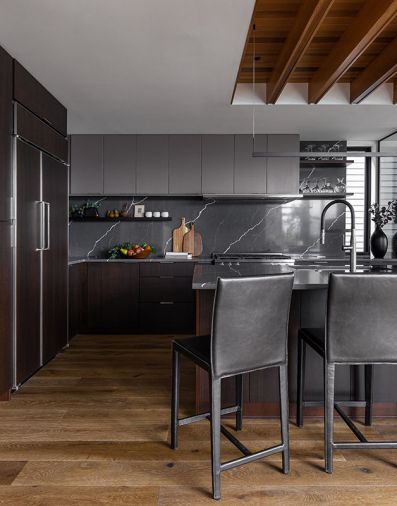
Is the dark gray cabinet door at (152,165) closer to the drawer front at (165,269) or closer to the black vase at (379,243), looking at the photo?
the drawer front at (165,269)

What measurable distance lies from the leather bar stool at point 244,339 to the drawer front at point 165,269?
2.79 metres

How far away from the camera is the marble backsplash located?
212 inches

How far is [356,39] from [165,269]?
298cm

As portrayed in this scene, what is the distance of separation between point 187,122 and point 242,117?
1.97ft

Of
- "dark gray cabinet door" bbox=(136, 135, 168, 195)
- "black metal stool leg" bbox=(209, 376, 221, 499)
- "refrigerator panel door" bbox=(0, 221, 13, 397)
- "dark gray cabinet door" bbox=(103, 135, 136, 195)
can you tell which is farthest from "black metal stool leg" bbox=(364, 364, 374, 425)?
"dark gray cabinet door" bbox=(103, 135, 136, 195)

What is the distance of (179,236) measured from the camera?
5.37 metres

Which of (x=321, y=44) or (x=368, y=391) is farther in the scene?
(x=321, y=44)

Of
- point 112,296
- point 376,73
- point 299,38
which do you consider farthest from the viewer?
point 112,296

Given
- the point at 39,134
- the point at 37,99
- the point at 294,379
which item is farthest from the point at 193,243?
the point at 294,379

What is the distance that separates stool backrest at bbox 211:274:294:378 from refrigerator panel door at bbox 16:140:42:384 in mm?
1788

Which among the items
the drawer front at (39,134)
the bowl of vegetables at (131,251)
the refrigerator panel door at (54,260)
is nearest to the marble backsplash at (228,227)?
the bowl of vegetables at (131,251)

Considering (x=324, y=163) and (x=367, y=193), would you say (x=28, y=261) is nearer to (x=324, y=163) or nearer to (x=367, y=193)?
(x=324, y=163)

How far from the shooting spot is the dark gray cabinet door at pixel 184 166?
16.5 ft

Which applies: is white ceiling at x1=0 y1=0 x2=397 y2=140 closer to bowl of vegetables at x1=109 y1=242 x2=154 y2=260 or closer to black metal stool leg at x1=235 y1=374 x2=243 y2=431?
bowl of vegetables at x1=109 y1=242 x2=154 y2=260
